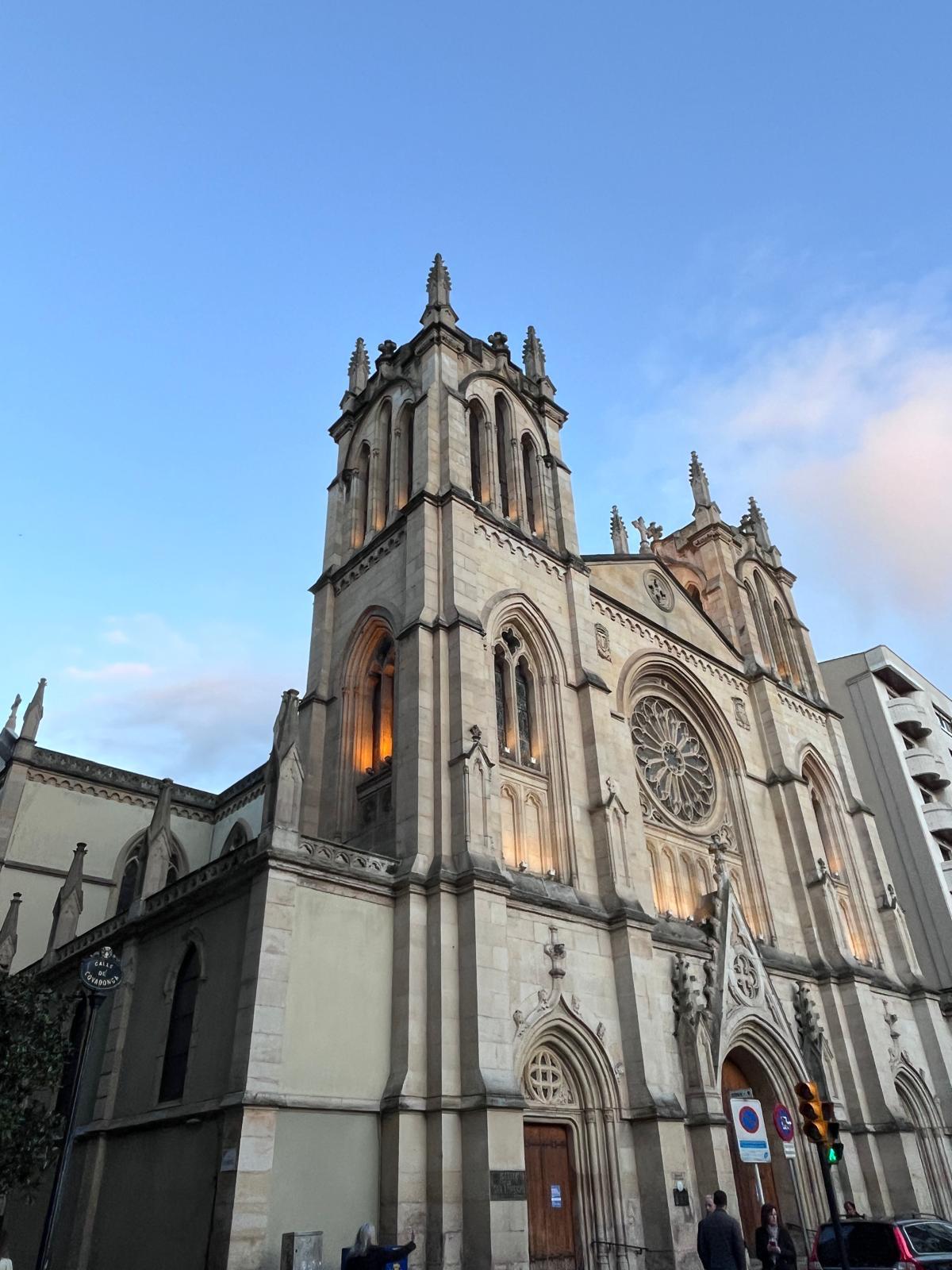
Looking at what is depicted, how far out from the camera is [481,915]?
1681 centimetres

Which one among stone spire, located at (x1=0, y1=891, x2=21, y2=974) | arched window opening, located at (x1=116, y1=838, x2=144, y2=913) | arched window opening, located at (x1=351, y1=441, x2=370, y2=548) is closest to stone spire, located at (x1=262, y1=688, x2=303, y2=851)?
arched window opening, located at (x1=351, y1=441, x2=370, y2=548)

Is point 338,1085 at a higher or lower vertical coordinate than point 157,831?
lower

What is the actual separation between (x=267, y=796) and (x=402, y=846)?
9.91 feet

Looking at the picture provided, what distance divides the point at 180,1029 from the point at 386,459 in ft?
53.1

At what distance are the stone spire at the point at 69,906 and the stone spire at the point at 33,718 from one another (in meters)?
6.24

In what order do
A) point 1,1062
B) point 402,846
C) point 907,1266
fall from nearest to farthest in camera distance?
point 907,1266
point 1,1062
point 402,846

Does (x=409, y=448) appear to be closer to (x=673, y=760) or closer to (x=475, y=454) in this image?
(x=475, y=454)

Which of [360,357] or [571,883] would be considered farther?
[360,357]

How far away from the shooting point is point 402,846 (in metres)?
18.0

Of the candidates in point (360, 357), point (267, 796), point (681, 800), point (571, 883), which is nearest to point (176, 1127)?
point (267, 796)

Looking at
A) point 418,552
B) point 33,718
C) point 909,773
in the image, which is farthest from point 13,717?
point 909,773

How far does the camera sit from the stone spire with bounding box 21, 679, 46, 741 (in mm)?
28281

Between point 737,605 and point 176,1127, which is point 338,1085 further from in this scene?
point 737,605

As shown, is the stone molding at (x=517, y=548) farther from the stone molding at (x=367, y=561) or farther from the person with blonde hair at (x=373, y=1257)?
the person with blonde hair at (x=373, y=1257)
